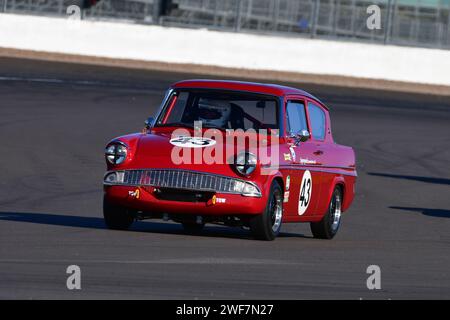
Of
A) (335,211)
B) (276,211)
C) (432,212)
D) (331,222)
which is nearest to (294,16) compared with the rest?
(432,212)

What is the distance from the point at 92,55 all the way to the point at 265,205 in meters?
25.2

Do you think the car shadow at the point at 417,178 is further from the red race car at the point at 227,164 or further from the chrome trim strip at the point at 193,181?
the chrome trim strip at the point at 193,181

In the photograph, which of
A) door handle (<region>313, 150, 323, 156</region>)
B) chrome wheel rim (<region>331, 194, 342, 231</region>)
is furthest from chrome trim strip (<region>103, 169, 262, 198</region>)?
chrome wheel rim (<region>331, 194, 342, 231</region>)

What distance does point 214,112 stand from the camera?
12.0 m

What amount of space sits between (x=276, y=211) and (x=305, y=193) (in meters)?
0.75

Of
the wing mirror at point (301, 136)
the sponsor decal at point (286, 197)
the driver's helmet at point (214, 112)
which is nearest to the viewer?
the sponsor decal at point (286, 197)

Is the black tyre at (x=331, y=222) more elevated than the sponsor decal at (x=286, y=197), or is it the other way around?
the sponsor decal at (x=286, y=197)

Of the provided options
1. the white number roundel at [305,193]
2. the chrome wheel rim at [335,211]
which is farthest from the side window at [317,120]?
the white number roundel at [305,193]

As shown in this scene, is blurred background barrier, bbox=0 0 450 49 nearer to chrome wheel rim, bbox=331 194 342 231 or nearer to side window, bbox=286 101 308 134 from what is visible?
chrome wheel rim, bbox=331 194 342 231

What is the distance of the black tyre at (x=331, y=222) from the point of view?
1280 cm

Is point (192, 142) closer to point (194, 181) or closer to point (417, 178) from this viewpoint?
point (194, 181)

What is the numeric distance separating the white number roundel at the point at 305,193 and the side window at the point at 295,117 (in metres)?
0.47

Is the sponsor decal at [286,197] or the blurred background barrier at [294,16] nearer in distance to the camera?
the sponsor decal at [286,197]
